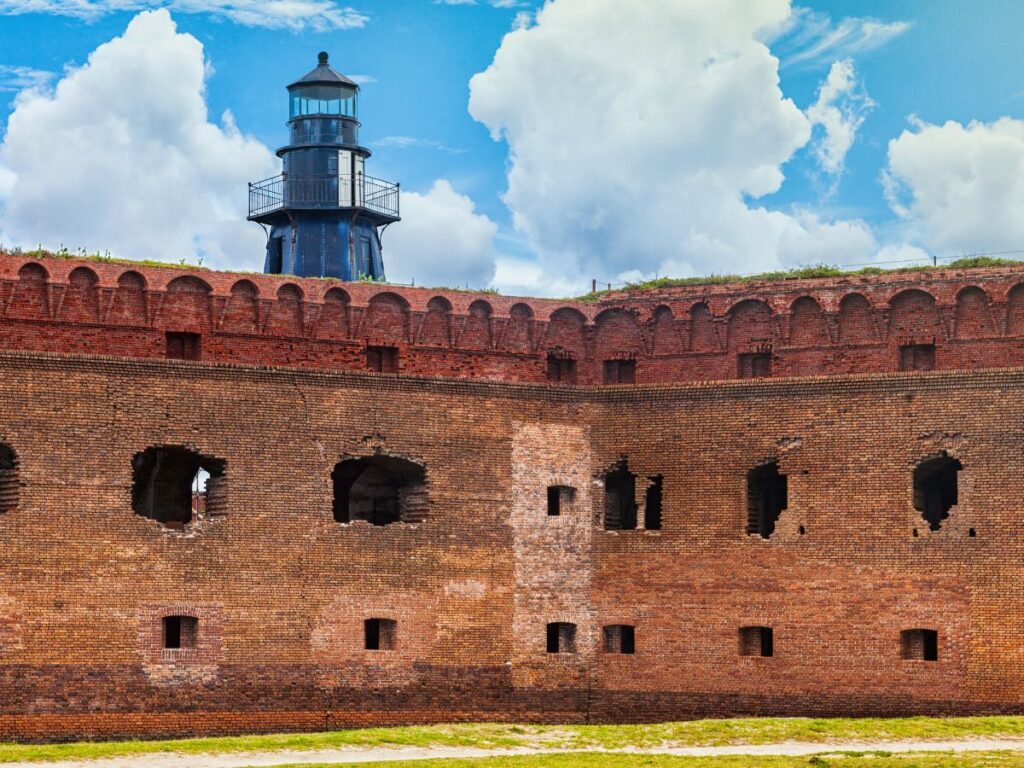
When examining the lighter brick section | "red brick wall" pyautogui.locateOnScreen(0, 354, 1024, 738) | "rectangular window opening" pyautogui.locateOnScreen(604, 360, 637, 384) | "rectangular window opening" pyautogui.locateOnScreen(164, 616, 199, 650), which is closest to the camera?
"red brick wall" pyautogui.locateOnScreen(0, 354, 1024, 738)

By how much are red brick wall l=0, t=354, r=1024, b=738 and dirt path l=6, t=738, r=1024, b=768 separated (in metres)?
2.74

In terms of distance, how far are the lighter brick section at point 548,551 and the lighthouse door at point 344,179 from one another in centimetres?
1404

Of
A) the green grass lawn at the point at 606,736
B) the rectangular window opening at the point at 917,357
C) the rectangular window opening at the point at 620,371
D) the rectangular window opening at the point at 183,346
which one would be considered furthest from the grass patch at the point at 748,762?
the rectangular window opening at the point at 620,371

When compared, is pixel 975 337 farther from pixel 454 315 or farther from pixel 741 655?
pixel 454 315

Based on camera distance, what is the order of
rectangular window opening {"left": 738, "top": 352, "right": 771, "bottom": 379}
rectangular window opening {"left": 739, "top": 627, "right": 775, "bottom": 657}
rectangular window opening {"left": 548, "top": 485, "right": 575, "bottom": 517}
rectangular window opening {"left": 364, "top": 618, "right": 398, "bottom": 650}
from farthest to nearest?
rectangular window opening {"left": 738, "top": 352, "right": 771, "bottom": 379}, rectangular window opening {"left": 548, "top": 485, "right": 575, "bottom": 517}, rectangular window opening {"left": 739, "top": 627, "right": 775, "bottom": 657}, rectangular window opening {"left": 364, "top": 618, "right": 398, "bottom": 650}

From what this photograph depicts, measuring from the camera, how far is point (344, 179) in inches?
1716

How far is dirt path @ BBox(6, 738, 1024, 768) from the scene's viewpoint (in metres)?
24.3

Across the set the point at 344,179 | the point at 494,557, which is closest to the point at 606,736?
the point at 494,557

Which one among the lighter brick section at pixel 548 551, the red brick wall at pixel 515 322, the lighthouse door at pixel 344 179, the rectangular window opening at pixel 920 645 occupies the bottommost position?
the rectangular window opening at pixel 920 645

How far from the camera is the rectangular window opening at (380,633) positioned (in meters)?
29.4

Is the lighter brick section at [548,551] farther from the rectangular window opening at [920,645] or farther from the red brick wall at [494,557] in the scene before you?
the rectangular window opening at [920,645]

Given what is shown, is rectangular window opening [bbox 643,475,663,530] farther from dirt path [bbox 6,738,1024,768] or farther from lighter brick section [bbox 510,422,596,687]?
dirt path [bbox 6,738,1024,768]

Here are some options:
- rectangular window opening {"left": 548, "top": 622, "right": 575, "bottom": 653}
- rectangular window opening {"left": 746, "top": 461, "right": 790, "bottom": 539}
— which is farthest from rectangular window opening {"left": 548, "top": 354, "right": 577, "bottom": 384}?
rectangular window opening {"left": 548, "top": 622, "right": 575, "bottom": 653}

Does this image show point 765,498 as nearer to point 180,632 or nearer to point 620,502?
point 620,502
